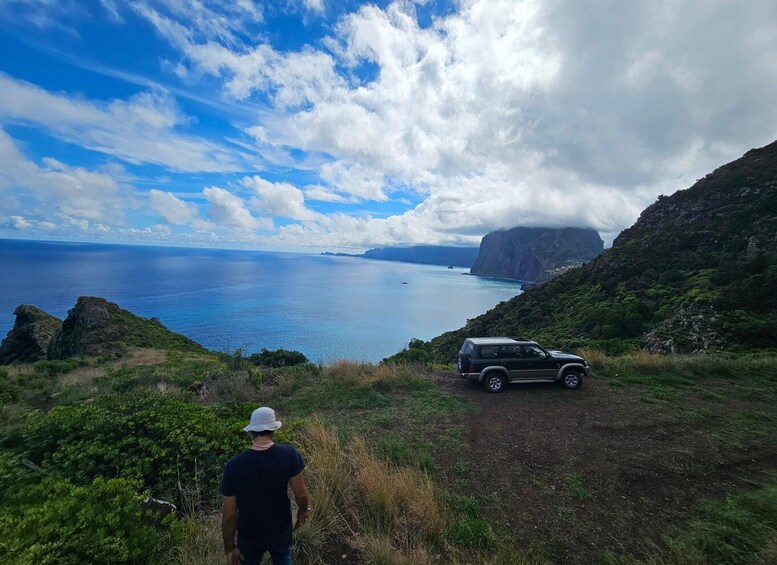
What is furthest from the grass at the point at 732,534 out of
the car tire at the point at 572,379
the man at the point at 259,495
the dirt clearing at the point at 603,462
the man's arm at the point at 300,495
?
the car tire at the point at 572,379

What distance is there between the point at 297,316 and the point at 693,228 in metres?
67.9

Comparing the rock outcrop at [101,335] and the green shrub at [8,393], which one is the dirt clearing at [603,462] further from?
the rock outcrop at [101,335]

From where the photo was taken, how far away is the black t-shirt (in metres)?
2.66

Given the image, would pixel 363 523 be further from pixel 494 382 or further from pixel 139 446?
pixel 494 382

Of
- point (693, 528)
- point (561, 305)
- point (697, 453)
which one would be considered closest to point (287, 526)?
point (693, 528)

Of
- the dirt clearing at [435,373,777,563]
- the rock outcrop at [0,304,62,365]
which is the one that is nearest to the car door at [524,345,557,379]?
the dirt clearing at [435,373,777,563]

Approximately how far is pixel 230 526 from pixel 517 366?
8.85m

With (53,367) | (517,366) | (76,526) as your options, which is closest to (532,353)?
(517,366)

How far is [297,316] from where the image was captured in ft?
250

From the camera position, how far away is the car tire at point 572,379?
32.6ft

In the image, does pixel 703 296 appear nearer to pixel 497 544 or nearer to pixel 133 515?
pixel 497 544

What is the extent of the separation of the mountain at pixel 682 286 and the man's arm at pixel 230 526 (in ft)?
59.9

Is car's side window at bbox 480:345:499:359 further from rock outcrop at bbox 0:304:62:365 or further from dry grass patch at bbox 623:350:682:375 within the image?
rock outcrop at bbox 0:304:62:365

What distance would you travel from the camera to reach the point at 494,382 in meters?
9.78
